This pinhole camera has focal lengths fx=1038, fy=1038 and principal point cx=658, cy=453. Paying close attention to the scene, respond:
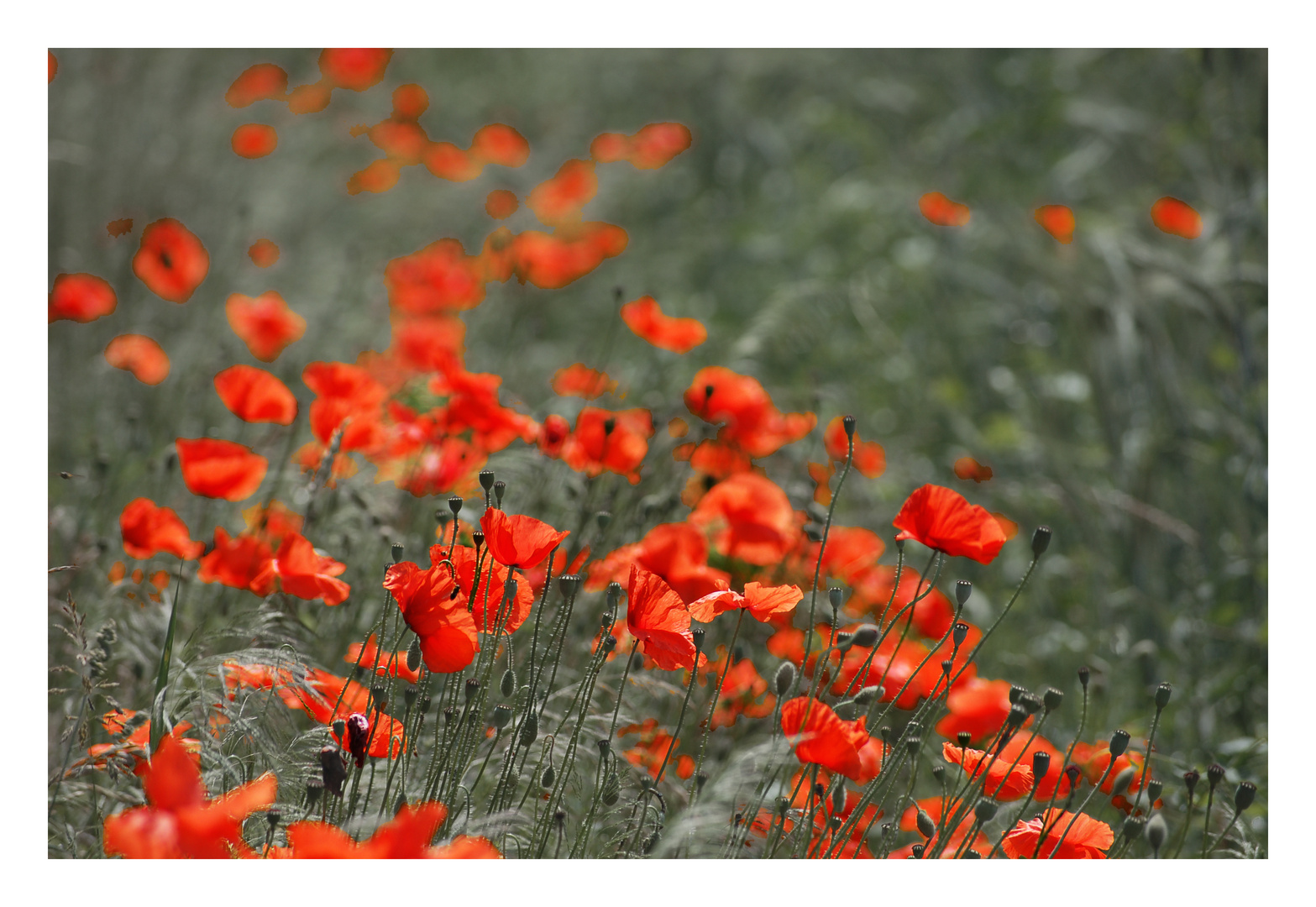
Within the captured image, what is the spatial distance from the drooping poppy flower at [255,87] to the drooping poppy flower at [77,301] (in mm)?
1867

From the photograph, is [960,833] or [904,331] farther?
[904,331]

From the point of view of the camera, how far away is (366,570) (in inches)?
77.6

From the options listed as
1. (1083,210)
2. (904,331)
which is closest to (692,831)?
(904,331)

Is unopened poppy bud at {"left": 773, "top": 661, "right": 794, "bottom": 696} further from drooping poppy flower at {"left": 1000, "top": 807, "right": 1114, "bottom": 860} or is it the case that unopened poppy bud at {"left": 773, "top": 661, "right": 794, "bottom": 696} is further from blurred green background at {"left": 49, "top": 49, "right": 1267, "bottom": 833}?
blurred green background at {"left": 49, "top": 49, "right": 1267, "bottom": 833}

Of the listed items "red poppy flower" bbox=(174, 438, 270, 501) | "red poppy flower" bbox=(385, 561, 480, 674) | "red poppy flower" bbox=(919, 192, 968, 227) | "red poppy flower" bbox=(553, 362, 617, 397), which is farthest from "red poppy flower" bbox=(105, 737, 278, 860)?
"red poppy flower" bbox=(919, 192, 968, 227)

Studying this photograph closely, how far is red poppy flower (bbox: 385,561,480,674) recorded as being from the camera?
3.97 ft

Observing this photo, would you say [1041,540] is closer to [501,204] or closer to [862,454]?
[862,454]

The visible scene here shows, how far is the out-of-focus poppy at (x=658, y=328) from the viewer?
2.24 metres

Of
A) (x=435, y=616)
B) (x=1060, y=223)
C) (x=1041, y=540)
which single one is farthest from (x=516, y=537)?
(x=1060, y=223)

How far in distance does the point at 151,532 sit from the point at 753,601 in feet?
3.15

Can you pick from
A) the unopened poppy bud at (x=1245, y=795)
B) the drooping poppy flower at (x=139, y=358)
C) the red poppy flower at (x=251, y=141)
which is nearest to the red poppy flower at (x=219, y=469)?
the drooping poppy flower at (x=139, y=358)

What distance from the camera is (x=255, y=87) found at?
434cm

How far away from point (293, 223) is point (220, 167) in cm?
36

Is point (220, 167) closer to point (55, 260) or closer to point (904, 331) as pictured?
point (55, 260)
